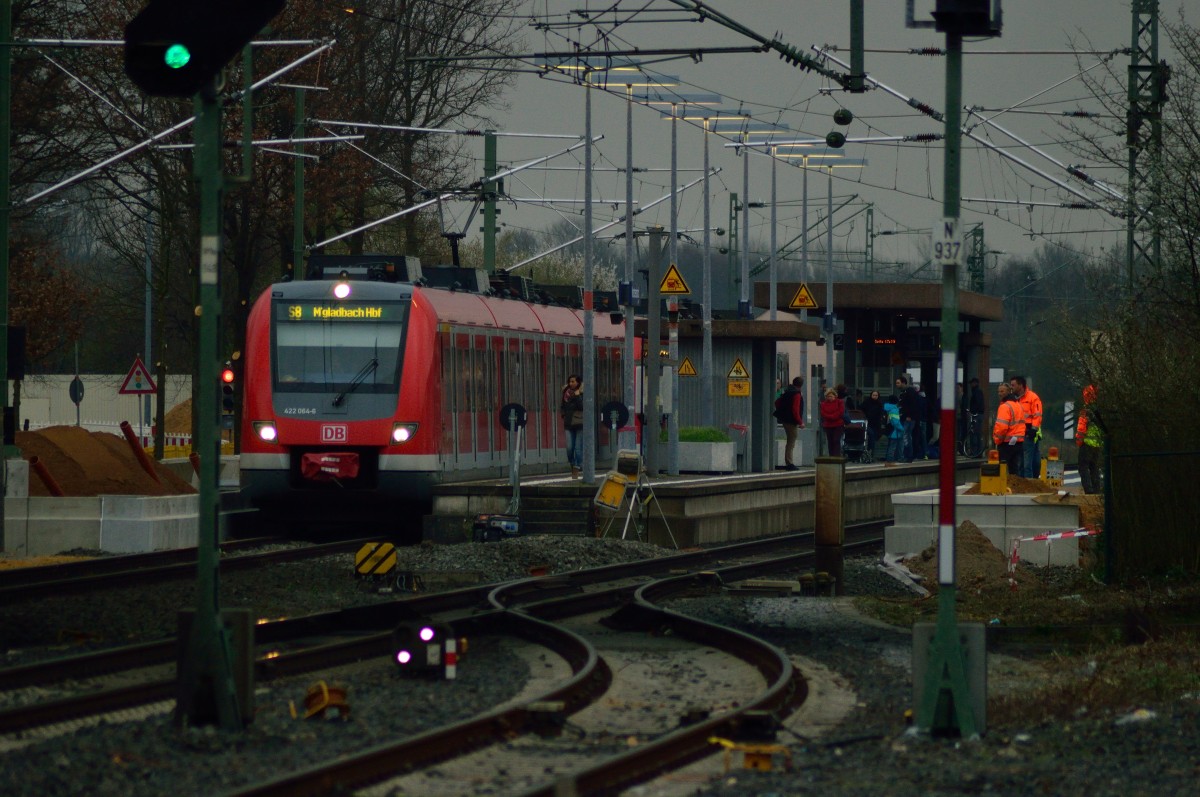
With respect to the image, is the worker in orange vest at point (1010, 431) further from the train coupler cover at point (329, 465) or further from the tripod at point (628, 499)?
the train coupler cover at point (329, 465)

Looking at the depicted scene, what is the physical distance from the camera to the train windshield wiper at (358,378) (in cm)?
2436

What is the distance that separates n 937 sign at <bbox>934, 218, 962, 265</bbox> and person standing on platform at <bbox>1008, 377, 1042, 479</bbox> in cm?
1919

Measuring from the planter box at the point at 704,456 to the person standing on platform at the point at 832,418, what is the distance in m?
3.33

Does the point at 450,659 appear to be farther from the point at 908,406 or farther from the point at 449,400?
the point at 908,406

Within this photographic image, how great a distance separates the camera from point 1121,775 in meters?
9.07

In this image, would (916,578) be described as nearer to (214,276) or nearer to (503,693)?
(503,693)

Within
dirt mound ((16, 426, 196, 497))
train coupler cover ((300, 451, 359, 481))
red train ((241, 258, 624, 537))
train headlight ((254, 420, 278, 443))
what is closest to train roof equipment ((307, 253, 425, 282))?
red train ((241, 258, 624, 537))

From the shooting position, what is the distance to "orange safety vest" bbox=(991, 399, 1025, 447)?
29.6m

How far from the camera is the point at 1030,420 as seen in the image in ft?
100

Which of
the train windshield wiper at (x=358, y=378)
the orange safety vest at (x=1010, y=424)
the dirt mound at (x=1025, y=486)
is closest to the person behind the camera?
the train windshield wiper at (x=358, y=378)

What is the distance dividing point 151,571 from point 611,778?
11.5 m

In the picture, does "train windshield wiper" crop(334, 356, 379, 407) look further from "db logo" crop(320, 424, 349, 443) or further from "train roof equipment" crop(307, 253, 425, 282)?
"train roof equipment" crop(307, 253, 425, 282)

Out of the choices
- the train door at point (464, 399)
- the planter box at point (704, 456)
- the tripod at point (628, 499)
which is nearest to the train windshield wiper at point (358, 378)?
the train door at point (464, 399)

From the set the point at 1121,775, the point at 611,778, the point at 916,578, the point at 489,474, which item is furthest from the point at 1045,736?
the point at 489,474
